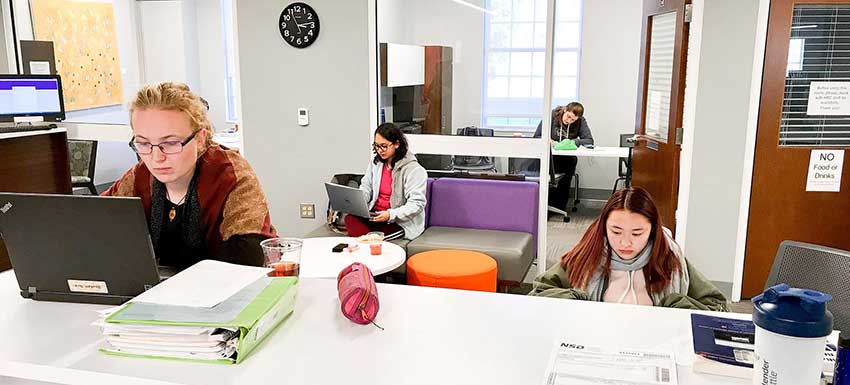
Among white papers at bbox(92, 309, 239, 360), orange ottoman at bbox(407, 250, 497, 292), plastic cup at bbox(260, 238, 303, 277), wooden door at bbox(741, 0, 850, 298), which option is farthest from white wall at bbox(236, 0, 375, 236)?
white papers at bbox(92, 309, 239, 360)

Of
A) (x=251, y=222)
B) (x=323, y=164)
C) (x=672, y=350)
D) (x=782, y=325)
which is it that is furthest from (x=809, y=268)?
(x=323, y=164)

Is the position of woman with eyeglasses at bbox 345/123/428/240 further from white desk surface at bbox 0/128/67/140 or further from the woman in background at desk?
white desk surface at bbox 0/128/67/140

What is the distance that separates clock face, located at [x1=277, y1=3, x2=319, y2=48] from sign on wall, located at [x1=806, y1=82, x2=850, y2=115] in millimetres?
3255

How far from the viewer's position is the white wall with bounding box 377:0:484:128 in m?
4.58

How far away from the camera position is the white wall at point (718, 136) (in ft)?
12.8

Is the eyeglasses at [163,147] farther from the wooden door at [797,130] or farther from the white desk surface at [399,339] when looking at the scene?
the wooden door at [797,130]

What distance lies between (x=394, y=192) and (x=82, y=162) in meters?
3.33

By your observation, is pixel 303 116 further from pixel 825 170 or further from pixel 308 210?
pixel 825 170

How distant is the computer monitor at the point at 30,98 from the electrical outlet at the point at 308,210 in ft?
7.01

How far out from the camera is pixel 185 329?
125 centimetres

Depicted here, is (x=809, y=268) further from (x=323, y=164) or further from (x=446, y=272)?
(x=323, y=164)

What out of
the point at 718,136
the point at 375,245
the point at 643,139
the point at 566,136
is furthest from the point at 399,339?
the point at 566,136

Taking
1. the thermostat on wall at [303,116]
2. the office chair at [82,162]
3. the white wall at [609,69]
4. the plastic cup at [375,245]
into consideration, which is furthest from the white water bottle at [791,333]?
the white wall at [609,69]

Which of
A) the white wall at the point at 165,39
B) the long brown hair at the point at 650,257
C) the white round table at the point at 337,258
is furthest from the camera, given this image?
the white wall at the point at 165,39
